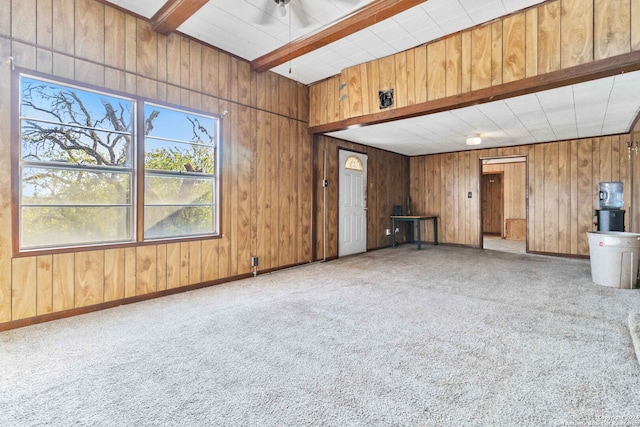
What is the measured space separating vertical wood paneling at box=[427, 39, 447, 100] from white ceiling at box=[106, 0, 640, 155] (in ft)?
0.43

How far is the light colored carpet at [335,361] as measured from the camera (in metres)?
1.54

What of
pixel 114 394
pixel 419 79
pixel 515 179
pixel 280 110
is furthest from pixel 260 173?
pixel 515 179

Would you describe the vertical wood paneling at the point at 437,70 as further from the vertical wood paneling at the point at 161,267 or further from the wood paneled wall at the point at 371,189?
the vertical wood paneling at the point at 161,267

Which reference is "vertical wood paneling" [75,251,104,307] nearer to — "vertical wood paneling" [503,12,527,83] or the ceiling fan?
the ceiling fan

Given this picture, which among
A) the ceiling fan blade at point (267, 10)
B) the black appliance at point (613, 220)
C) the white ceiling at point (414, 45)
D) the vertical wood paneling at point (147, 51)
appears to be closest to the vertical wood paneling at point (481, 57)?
the white ceiling at point (414, 45)

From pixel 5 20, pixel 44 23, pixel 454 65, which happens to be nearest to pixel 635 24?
pixel 454 65

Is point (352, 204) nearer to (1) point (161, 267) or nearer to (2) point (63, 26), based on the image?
(1) point (161, 267)

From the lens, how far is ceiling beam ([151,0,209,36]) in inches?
115

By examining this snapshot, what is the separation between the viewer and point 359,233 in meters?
6.49

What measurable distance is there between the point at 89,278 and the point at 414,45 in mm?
4382

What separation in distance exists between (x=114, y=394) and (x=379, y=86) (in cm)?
417

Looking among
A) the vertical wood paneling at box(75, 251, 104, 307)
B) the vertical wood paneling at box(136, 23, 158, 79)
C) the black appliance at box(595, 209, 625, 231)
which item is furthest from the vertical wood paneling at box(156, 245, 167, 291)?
the black appliance at box(595, 209, 625, 231)

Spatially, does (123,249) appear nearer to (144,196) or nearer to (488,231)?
(144,196)

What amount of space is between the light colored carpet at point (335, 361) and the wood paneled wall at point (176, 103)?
0.33 meters
